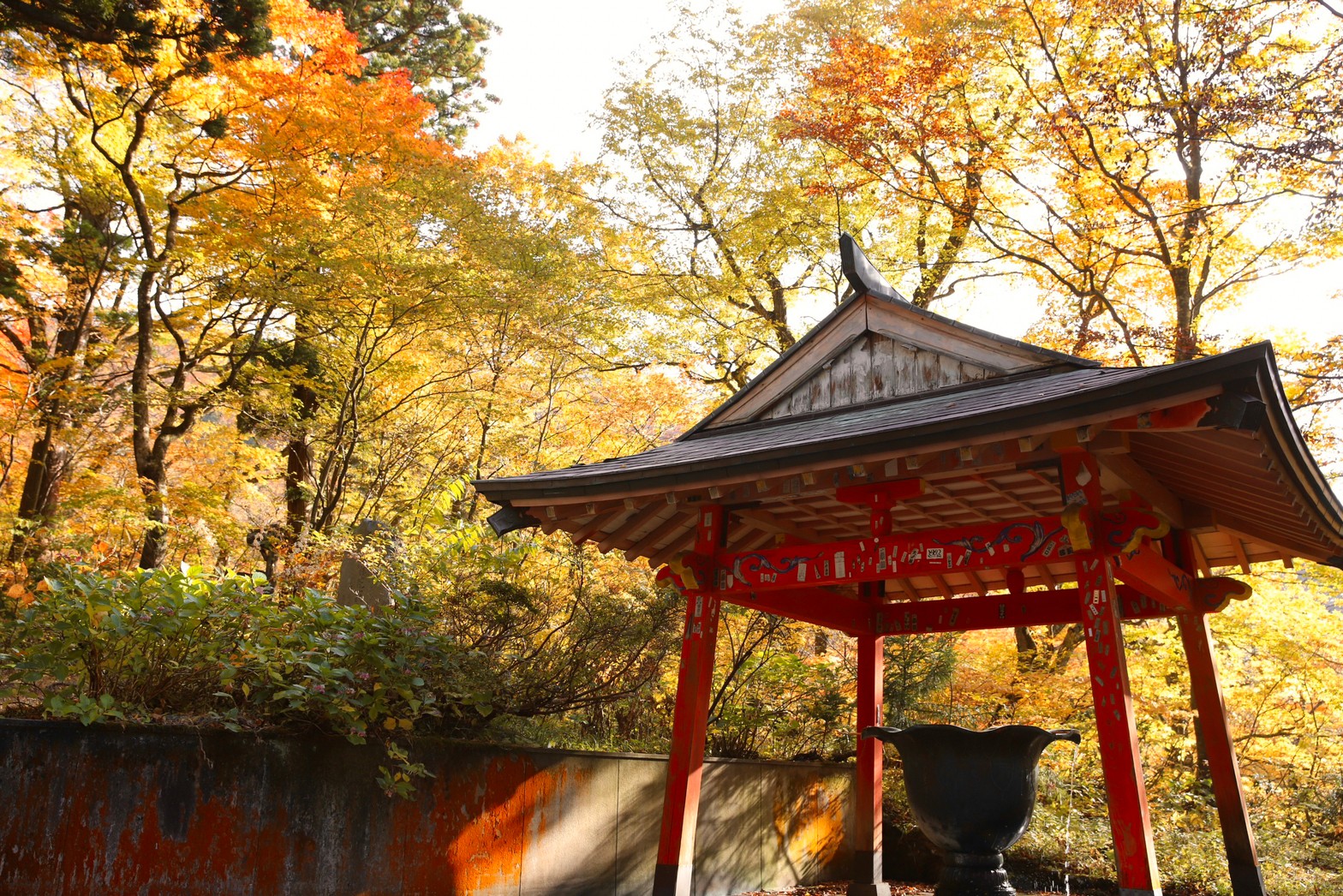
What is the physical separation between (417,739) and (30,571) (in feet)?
23.6

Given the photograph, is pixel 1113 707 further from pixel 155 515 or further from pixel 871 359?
pixel 155 515

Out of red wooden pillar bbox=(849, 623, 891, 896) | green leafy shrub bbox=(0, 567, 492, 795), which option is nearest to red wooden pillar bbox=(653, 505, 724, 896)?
green leafy shrub bbox=(0, 567, 492, 795)

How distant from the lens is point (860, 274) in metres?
6.44

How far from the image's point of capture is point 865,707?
23.5 ft

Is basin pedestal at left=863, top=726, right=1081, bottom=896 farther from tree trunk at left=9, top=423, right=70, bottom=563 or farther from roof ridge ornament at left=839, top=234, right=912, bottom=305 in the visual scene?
tree trunk at left=9, top=423, right=70, bottom=563

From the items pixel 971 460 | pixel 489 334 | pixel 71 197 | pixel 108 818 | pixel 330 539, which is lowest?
pixel 108 818

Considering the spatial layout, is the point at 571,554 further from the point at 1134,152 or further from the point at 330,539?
the point at 1134,152

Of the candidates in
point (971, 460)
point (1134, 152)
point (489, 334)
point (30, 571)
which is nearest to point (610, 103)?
point (489, 334)

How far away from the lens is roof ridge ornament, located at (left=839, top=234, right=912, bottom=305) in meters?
6.41

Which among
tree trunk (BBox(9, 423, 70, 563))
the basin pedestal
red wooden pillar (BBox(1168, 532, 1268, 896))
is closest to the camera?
the basin pedestal

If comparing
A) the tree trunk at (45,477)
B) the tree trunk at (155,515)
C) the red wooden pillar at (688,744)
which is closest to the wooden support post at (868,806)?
the red wooden pillar at (688,744)

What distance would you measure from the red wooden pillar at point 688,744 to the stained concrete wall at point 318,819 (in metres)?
0.86

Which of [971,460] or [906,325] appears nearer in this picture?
[971,460]

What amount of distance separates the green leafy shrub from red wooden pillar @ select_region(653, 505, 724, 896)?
128 centimetres
